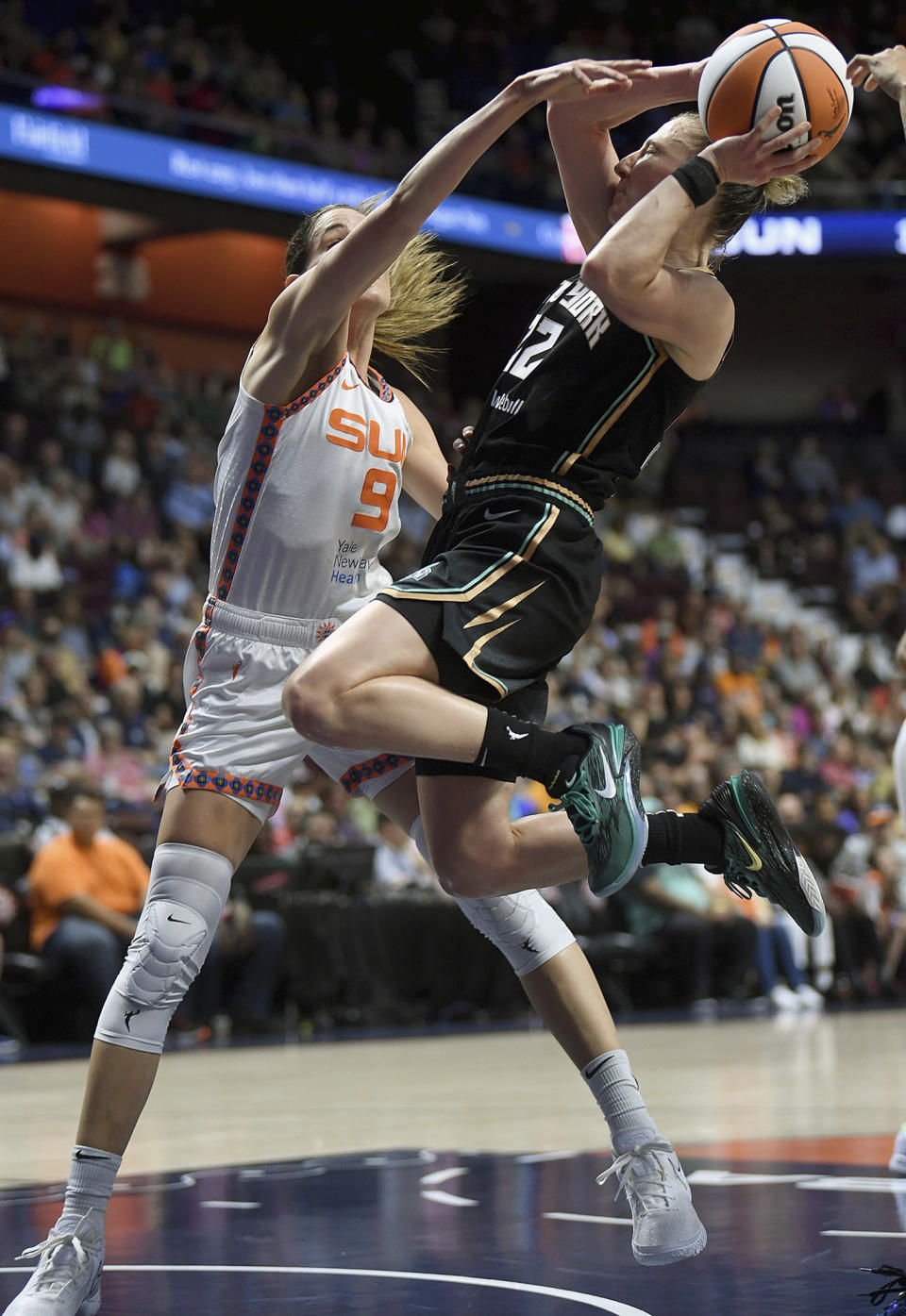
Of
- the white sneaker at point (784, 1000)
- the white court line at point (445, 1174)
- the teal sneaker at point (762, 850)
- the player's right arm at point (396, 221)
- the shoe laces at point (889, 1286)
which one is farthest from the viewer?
the white sneaker at point (784, 1000)

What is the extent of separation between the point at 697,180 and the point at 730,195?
252mm

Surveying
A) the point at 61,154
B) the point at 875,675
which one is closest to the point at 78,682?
the point at 61,154

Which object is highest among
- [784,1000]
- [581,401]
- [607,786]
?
[581,401]

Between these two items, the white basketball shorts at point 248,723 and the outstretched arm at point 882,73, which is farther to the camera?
the outstretched arm at point 882,73

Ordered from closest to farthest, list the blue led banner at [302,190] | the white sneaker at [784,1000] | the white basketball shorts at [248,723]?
1. the white basketball shorts at [248,723]
2. the white sneaker at [784,1000]
3. the blue led banner at [302,190]

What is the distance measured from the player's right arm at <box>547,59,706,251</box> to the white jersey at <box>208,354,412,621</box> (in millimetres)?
648

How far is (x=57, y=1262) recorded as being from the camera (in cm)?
325

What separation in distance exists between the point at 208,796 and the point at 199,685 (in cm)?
30

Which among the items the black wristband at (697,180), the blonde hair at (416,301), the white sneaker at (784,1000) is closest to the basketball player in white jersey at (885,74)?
the black wristband at (697,180)

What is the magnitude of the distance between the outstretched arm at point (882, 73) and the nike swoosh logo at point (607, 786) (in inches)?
69.5

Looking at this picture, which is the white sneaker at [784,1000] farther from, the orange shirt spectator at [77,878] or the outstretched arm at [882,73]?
the outstretched arm at [882,73]

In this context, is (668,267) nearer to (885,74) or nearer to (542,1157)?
(885,74)

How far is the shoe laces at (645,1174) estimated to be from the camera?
11.3 feet

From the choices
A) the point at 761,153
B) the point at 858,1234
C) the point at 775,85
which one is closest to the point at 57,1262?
the point at 858,1234
